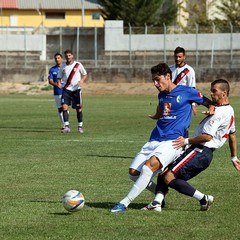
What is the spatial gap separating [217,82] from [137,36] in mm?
Answer: 42014

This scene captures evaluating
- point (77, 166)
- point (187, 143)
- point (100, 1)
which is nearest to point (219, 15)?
point (100, 1)

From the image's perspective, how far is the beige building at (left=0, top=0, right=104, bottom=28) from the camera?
8181 cm

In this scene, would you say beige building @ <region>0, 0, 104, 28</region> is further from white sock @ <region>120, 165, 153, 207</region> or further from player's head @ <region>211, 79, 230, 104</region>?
white sock @ <region>120, 165, 153, 207</region>

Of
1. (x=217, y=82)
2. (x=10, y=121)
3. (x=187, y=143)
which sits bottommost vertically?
(x=10, y=121)

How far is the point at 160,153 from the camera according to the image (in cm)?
1054

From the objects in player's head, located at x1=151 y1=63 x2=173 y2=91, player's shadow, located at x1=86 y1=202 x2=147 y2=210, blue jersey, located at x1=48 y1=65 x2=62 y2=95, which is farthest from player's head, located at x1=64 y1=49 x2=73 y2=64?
player's head, located at x1=151 y1=63 x2=173 y2=91

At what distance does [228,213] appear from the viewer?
34.8ft

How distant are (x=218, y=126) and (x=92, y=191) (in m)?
2.48

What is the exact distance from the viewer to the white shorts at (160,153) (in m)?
10.5

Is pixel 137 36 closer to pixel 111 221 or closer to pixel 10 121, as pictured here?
pixel 10 121

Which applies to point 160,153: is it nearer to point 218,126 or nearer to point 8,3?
point 218,126

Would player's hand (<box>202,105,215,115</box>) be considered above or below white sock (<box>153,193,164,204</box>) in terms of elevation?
above

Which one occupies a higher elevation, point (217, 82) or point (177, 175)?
point (217, 82)

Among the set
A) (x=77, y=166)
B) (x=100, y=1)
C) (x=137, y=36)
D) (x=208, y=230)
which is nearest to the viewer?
(x=208, y=230)
